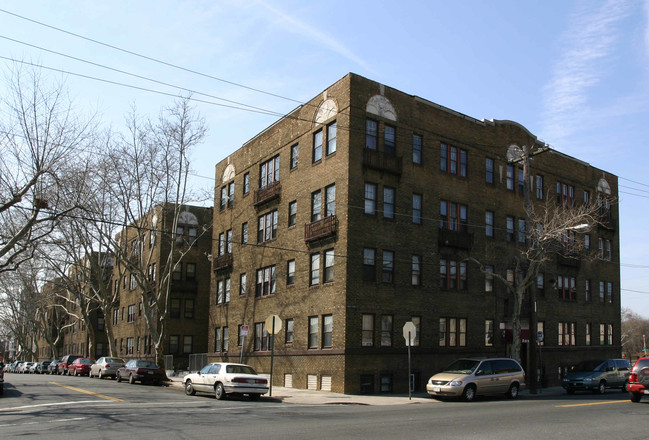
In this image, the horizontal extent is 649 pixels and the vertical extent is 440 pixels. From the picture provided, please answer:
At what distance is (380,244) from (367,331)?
4249 mm

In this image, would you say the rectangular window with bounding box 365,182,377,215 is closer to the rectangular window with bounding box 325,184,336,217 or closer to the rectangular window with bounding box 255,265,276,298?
the rectangular window with bounding box 325,184,336,217

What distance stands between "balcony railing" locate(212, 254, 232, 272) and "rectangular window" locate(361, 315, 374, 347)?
14270mm

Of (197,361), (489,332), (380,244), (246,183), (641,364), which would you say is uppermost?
(246,183)

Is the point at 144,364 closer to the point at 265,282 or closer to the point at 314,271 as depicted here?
the point at 265,282

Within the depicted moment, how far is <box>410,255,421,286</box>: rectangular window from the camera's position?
31031mm

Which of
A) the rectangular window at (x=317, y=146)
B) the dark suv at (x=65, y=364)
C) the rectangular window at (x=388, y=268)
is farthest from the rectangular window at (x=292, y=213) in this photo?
the dark suv at (x=65, y=364)

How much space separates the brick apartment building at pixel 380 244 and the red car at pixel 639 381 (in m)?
8.35

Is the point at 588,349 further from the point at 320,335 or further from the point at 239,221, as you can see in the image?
the point at 239,221

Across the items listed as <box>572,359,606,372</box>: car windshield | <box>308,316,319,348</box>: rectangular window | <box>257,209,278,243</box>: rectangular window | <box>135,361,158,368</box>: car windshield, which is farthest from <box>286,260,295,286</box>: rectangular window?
<box>572,359,606,372</box>: car windshield

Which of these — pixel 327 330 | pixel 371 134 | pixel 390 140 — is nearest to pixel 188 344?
pixel 327 330

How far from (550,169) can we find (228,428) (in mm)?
31969

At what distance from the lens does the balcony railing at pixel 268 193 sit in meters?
34.9

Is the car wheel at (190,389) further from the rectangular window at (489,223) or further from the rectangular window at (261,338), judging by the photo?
the rectangular window at (489,223)

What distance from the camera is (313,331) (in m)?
30.3
